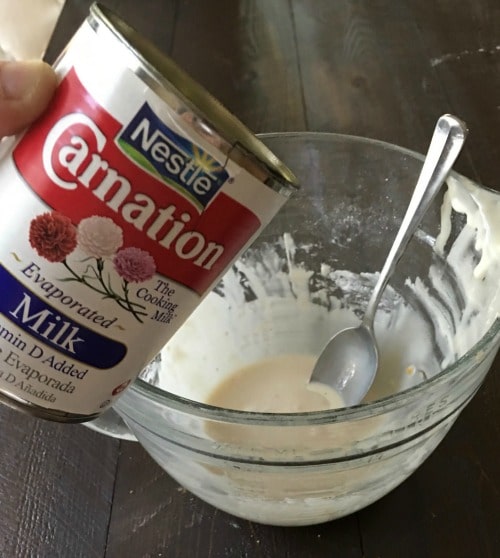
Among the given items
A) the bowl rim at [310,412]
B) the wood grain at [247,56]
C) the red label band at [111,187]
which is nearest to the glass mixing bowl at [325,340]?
the bowl rim at [310,412]

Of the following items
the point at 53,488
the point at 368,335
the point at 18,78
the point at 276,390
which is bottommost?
the point at 53,488

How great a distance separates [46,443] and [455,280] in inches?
16.2

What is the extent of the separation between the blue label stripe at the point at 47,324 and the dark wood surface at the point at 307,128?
0.25 meters

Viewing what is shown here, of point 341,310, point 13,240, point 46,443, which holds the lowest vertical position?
point 46,443

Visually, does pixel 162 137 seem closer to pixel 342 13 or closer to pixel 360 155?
pixel 360 155

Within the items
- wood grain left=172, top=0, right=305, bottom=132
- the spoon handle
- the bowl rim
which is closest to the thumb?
→ the bowl rim

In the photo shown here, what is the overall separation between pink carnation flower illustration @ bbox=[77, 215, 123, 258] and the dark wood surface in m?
0.30

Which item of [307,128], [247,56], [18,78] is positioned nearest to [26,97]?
[18,78]

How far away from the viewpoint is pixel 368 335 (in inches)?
26.2

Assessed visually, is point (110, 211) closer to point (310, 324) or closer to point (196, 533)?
point (196, 533)

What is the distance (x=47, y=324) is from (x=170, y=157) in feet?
0.38

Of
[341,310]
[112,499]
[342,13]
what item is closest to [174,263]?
[112,499]

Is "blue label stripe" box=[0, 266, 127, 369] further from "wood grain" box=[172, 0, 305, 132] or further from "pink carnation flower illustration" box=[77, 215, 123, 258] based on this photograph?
"wood grain" box=[172, 0, 305, 132]

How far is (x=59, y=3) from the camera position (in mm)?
1188
